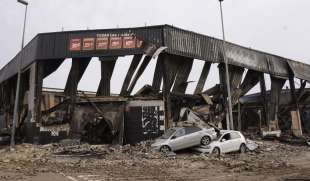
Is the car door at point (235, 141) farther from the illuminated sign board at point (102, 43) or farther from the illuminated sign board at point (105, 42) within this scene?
the illuminated sign board at point (102, 43)

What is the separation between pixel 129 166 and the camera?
15.7 meters

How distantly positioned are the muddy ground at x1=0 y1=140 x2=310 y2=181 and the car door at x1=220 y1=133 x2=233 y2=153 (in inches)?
55.1

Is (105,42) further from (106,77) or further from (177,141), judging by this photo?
(177,141)

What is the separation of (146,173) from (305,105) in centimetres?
2880

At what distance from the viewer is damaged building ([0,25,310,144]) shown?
25078 mm

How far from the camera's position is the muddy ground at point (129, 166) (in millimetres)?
12652

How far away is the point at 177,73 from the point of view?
91.0ft

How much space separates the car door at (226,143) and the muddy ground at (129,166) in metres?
1.40

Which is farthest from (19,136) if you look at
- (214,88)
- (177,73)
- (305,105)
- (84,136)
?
A: (305,105)

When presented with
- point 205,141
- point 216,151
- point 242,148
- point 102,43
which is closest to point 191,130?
point 205,141

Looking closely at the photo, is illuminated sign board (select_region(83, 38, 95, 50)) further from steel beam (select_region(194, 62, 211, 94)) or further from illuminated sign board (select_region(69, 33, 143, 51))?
steel beam (select_region(194, 62, 211, 94))

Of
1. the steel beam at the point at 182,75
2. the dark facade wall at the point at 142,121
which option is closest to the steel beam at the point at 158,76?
the steel beam at the point at 182,75

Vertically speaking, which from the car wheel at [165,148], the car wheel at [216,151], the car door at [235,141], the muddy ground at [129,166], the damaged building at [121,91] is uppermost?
the damaged building at [121,91]

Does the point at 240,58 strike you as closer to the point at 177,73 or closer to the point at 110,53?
the point at 177,73
